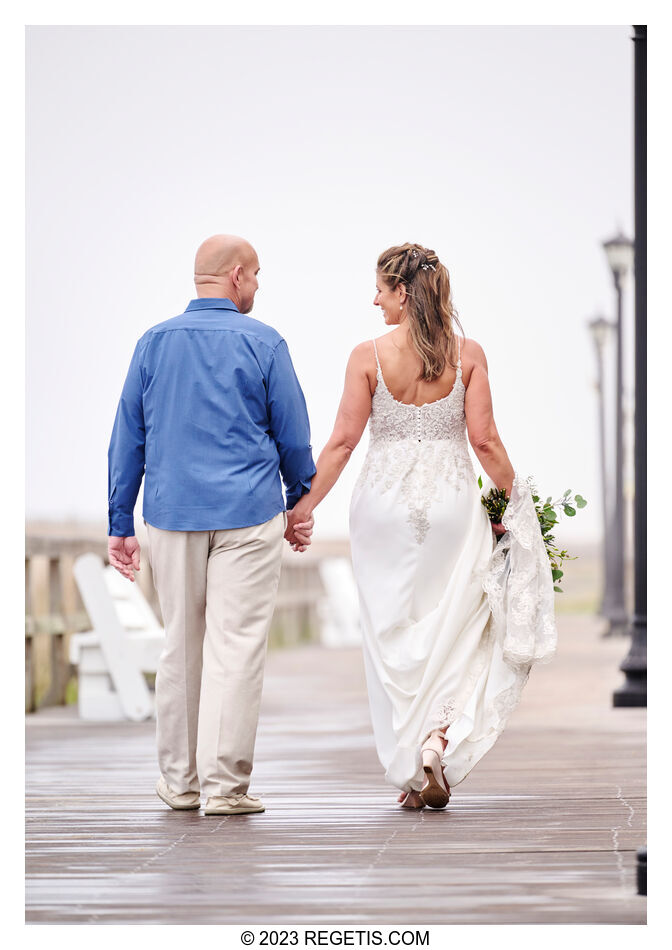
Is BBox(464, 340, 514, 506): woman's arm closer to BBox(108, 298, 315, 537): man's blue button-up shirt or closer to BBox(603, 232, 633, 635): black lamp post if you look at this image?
BBox(108, 298, 315, 537): man's blue button-up shirt

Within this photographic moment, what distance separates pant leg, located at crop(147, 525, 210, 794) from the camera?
4.74 m

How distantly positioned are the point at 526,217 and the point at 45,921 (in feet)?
44.5

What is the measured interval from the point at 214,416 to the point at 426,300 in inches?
34.2

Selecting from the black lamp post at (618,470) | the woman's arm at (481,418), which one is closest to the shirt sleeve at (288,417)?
the woman's arm at (481,418)

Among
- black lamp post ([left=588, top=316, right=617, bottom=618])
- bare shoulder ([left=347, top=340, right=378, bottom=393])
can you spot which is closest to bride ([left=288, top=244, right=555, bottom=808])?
bare shoulder ([left=347, top=340, right=378, bottom=393])

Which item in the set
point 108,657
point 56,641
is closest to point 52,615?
point 56,641

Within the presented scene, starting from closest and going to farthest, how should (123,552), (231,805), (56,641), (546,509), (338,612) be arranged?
(231,805) → (123,552) → (546,509) → (56,641) → (338,612)

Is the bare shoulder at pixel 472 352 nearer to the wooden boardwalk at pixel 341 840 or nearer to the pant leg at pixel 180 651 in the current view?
the pant leg at pixel 180 651

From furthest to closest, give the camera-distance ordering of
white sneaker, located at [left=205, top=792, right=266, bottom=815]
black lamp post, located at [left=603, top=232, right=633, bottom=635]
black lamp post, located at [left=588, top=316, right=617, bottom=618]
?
black lamp post, located at [left=588, top=316, right=617, bottom=618] → black lamp post, located at [left=603, top=232, right=633, bottom=635] → white sneaker, located at [left=205, top=792, right=266, bottom=815]

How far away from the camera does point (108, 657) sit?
27.2 feet

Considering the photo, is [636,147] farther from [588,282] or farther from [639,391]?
[588,282]

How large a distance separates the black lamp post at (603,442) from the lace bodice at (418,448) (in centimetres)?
1422

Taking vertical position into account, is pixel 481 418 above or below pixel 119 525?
above

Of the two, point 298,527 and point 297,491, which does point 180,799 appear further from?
point 297,491
